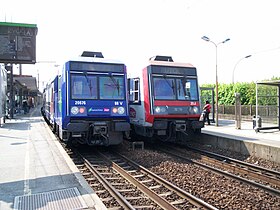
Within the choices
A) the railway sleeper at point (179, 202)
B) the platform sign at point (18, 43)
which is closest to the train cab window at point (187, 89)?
the railway sleeper at point (179, 202)

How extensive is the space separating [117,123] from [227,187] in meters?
4.65

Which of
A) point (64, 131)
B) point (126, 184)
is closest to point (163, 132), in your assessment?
point (64, 131)

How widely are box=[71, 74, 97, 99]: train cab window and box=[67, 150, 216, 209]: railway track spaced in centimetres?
213

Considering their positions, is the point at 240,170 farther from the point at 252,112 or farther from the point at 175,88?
the point at 252,112

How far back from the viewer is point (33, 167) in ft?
27.3

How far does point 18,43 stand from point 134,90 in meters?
12.7

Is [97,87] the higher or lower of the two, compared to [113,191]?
higher

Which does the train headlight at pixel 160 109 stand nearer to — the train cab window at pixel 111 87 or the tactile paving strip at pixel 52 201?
the train cab window at pixel 111 87

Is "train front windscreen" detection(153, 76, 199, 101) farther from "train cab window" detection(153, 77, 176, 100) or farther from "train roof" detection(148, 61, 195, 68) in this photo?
"train roof" detection(148, 61, 195, 68)

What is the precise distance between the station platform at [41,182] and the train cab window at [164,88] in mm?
4219

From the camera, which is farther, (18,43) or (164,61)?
(18,43)

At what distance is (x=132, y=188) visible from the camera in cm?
745

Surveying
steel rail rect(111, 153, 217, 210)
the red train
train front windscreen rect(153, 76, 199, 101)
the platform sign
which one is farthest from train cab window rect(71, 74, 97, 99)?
the platform sign

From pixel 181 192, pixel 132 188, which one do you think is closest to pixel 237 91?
pixel 132 188
